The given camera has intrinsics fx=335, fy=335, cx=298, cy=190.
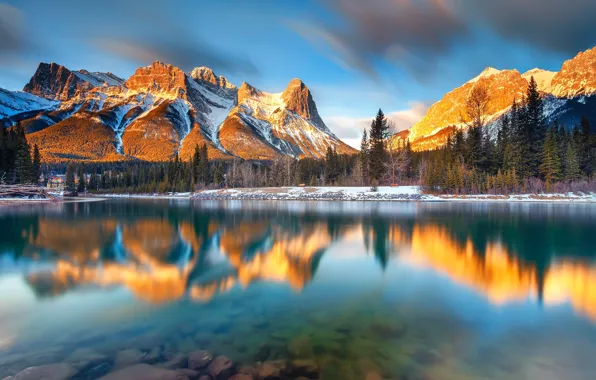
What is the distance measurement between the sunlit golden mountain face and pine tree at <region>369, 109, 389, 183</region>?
56.7 m

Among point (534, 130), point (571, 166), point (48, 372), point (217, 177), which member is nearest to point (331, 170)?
point (217, 177)

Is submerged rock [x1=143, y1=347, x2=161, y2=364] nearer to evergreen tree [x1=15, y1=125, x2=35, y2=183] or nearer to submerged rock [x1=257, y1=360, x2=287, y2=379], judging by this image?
submerged rock [x1=257, y1=360, x2=287, y2=379]

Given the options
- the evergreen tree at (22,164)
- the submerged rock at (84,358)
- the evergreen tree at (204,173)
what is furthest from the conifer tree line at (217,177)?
the submerged rock at (84,358)

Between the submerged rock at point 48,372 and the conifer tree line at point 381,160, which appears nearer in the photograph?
the submerged rock at point 48,372

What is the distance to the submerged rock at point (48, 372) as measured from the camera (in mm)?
5142

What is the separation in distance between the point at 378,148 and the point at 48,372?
7954cm

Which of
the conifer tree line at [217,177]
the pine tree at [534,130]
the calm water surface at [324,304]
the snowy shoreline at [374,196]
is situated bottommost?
the calm water surface at [324,304]

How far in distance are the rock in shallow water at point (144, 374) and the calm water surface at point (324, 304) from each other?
26.2 inches

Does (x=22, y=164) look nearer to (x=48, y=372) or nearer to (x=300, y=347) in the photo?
(x=48, y=372)

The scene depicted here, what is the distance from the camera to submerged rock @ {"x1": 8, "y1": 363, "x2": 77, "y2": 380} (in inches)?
202

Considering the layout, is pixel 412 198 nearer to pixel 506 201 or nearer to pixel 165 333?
pixel 506 201

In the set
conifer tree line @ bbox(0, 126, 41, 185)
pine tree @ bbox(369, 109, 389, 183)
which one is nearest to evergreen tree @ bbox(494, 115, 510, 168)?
pine tree @ bbox(369, 109, 389, 183)

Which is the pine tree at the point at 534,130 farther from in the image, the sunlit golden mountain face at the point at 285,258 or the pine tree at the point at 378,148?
the sunlit golden mountain face at the point at 285,258

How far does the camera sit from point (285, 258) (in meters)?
13.8
